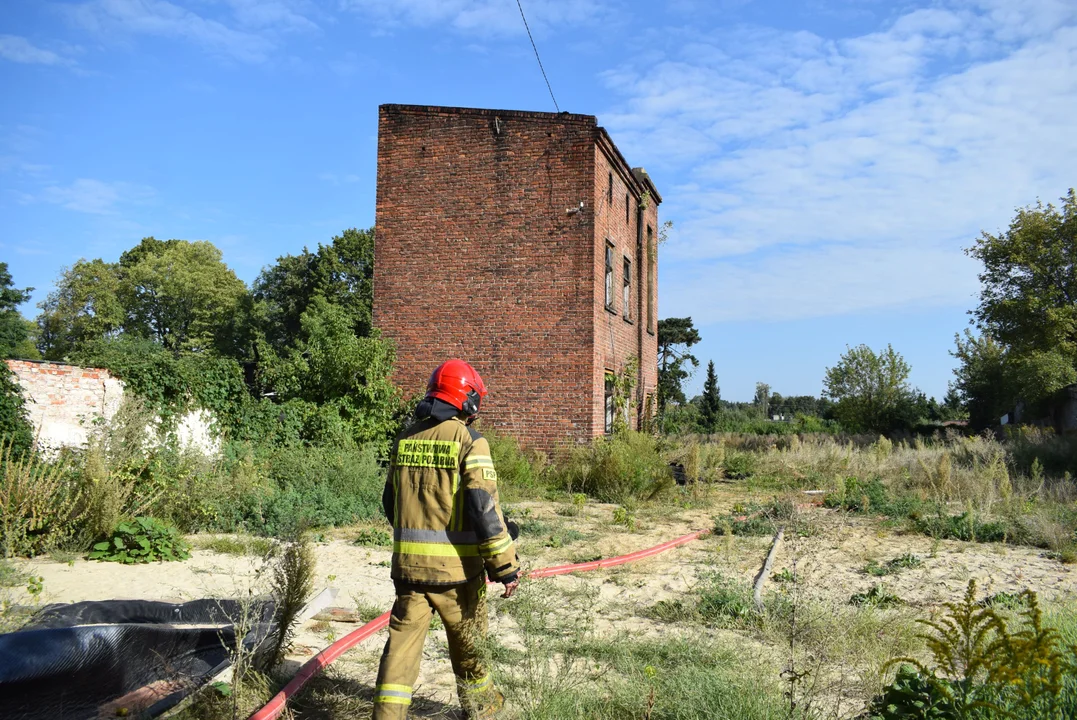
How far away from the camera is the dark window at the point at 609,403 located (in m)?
17.1

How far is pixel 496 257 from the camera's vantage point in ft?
51.4

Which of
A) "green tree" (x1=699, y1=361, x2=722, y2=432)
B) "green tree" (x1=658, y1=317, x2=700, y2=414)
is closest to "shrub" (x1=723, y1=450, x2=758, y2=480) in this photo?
"green tree" (x1=658, y1=317, x2=700, y2=414)

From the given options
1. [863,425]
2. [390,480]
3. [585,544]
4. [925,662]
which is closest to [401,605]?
[390,480]

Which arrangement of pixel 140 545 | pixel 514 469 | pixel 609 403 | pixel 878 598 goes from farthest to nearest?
pixel 609 403 → pixel 514 469 → pixel 140 545 → pixel 878 598

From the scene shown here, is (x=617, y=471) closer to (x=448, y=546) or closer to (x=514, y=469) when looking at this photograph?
(x=514, y=469)

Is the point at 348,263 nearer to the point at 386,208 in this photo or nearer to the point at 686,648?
the point at 386,208

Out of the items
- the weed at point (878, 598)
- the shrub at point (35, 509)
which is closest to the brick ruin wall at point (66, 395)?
the shrub at point (35, 509)

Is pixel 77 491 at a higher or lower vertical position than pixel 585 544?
higher

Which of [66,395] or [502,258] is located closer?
[66,395]

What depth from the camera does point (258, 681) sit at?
412 centimetres

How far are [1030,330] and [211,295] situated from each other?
43.4 metres

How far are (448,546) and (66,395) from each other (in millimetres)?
11174

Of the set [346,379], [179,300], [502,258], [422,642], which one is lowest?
[422,642]

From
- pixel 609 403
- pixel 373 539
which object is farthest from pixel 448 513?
pixel 609 403
